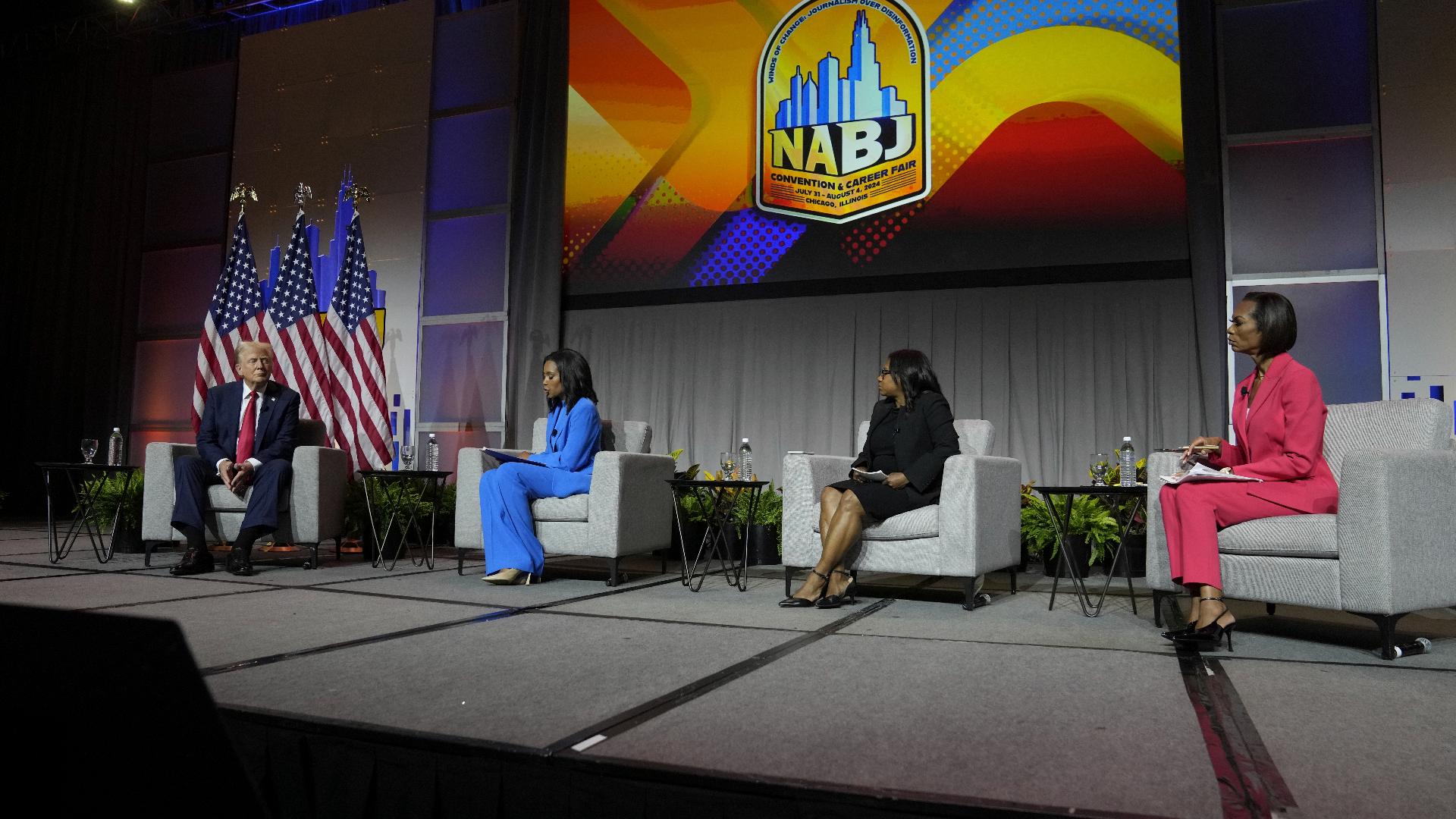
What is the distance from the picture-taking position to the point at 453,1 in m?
7.57

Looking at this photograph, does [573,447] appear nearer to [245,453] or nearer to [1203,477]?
[245,453]

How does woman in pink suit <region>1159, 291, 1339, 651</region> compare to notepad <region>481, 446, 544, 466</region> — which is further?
notepad <region>481, 446, 544, 466</region>

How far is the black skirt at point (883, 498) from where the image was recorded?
3.80 metres

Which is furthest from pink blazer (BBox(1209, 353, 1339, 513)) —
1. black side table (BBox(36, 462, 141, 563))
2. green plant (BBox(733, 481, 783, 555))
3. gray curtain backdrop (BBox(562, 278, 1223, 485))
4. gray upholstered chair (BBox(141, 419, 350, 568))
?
black side table (BBox(36, 462, 141, 563))

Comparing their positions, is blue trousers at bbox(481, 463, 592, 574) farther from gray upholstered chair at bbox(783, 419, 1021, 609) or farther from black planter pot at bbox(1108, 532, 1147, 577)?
black planter pot at bbox(1108, 532, 1147, 577)

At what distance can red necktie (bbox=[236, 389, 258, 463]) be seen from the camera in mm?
4945

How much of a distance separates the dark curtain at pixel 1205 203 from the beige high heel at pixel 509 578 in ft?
12.5

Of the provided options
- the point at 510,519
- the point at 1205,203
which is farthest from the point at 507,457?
the point at 1205,203

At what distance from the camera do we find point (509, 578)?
430 centimetres

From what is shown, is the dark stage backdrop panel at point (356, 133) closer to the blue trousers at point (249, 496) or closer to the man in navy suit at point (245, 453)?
the man in navy suit at point (245, 453)

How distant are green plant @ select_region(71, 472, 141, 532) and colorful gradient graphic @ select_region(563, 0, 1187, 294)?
10.3ft

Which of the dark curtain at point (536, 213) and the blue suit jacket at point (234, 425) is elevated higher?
the dark curtain at point (536, 213)

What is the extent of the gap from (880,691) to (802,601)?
1.57 meters

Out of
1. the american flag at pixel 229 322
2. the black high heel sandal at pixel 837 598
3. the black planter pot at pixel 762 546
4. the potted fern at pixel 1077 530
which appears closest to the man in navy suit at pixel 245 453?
the american flag at pixel 229 322
